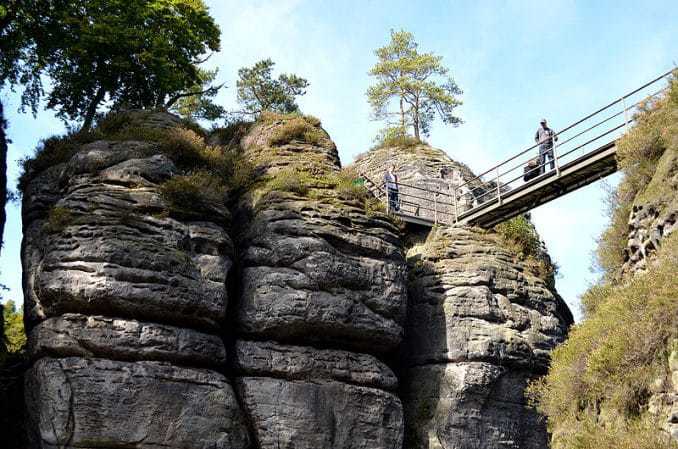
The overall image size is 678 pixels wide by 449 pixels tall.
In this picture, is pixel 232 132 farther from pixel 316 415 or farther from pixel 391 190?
pixel 316 415

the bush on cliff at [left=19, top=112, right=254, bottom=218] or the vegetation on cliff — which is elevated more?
the bush on cliff at [left=19, top=112, right=254, bottom=218]

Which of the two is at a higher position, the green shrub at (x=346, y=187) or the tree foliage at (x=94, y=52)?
the tree foliage at (x=94, y=52)

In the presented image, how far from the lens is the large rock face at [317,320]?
65.9ft

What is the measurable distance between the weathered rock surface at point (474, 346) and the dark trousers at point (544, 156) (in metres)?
3.52

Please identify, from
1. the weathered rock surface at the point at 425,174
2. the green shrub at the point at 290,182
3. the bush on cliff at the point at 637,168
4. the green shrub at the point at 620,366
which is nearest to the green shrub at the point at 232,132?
the green shrub at the point at 290,182

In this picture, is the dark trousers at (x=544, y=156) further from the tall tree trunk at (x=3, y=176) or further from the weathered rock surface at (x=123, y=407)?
the tall tree trunk at (x=3, y=176)

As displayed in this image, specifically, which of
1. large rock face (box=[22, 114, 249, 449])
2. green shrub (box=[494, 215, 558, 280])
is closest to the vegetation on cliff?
large rock face (box=[22, 114, 249, 449])

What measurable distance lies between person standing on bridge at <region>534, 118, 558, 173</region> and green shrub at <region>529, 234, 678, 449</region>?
984cm

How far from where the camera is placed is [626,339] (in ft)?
45.2

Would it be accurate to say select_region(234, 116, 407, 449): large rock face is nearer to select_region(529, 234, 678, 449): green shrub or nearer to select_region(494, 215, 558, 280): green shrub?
select_region(494, 215, 558, 280): green shrub

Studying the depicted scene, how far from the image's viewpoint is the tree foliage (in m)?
29.3

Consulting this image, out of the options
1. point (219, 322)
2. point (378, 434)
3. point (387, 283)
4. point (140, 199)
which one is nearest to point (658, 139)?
point (387, 283)

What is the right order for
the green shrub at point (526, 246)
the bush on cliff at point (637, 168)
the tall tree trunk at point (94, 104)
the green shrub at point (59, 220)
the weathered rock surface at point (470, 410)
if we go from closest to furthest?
the bush on cliff at point (637, 168) < the green shrub at point (59, 220) < the weathered rock surface at point (470, 410) < the green shrub at point (526, 246) < the tall tree trunk at point (94, 104)

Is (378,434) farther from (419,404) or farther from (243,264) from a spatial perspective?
(243,264)
